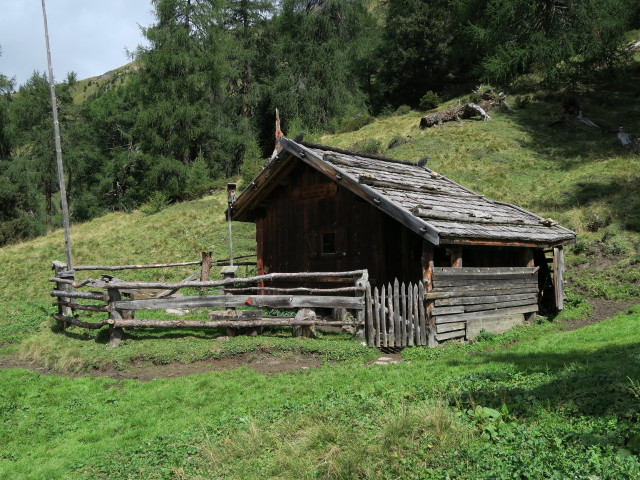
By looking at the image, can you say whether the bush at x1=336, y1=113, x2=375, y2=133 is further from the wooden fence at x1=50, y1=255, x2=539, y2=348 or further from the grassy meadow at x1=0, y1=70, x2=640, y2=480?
the wooden fence at x1=50, y1=255, x2=539, y2=348

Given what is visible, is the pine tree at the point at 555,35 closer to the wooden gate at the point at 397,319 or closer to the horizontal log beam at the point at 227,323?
the wooden gate at the point at 397,319

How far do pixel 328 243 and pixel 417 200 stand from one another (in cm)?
313

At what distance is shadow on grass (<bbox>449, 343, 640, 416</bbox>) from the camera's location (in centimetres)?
512

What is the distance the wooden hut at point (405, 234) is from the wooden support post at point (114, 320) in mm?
5131

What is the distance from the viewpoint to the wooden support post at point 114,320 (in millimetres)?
11219

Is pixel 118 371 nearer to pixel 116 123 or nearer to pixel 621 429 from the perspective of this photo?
pixel 621 429

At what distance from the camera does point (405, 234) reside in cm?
1284

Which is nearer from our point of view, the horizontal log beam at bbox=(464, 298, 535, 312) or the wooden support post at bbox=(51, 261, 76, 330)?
the horizontal log beam at bbox=(464, 298, 535, 312)

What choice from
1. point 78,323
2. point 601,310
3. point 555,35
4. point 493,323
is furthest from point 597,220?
point 555,35

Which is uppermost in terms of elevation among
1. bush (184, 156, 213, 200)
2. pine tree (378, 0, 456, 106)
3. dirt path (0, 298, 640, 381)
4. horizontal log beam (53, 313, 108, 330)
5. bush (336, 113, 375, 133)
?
pine tree (378, 0, 456, 106)

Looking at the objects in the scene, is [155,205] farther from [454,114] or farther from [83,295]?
[83,295]

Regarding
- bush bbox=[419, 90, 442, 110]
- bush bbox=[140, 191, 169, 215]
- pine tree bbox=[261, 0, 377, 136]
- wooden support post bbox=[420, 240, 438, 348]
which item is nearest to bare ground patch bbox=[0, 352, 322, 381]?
wooden support post bbox=[420, 240, 438, 348]

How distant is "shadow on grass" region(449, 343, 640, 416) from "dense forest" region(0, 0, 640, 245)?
29408mm

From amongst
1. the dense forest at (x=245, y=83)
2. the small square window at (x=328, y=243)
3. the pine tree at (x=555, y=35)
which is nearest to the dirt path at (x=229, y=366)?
the small square window at (x=328, y=243)
